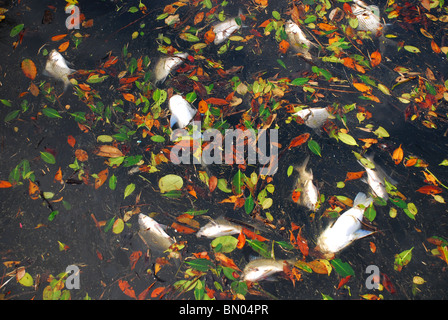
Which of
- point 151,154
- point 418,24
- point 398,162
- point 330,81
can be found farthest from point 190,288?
point 418,24

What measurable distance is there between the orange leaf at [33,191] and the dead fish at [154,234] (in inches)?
17.6

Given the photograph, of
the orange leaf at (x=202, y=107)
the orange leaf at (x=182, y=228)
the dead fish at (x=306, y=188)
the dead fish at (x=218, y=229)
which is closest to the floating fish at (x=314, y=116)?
the dead fish at (x=306, y=188)

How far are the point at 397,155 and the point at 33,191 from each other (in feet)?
5.08

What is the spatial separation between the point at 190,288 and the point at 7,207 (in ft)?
2.73

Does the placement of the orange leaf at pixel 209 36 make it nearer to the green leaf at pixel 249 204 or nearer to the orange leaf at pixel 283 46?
the orange leaf at pixel 283 46

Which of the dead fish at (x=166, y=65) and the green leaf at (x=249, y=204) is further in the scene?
the dead fish at (x=166, y=65)

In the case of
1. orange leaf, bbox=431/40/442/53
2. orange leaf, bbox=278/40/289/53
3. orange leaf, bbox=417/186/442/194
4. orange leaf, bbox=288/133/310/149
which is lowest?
orange leaf, bbox=417/186/442/194

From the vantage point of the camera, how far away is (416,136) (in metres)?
1.41

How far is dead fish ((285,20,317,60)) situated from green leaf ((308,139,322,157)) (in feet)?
1.53

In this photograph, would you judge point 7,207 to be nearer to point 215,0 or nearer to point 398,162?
point 215,0

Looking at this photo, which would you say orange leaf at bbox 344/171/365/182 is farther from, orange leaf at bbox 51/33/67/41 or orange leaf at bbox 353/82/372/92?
orange leaf at bbox 51/33/67/41

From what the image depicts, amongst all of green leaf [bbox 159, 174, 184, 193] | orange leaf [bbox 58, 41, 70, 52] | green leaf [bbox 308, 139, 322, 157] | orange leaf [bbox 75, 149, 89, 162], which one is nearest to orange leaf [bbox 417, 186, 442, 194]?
green leaf [bbox 308, 139, 322, 157]

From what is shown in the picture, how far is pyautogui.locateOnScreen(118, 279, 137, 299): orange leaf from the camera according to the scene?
1162 millimetres

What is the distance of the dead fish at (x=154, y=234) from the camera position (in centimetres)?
122
